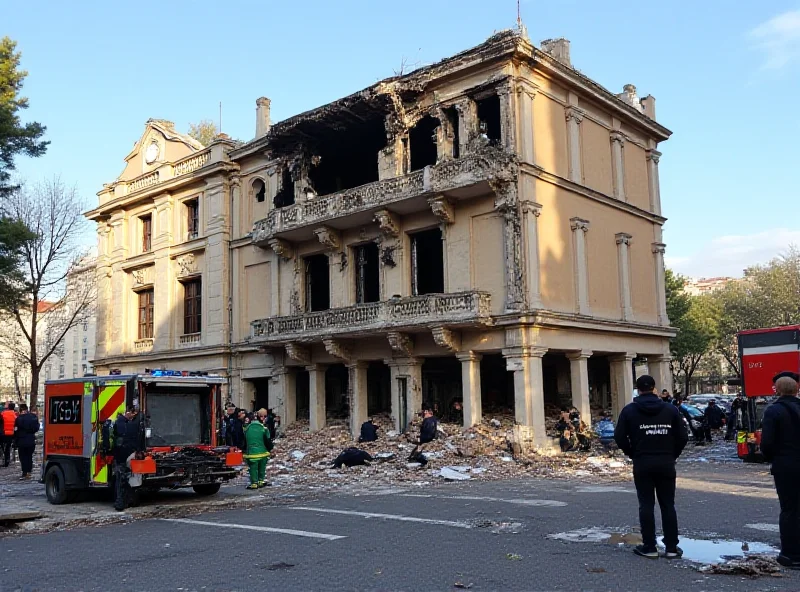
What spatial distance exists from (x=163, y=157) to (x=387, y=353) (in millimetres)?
17261

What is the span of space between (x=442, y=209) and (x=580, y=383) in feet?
23.3

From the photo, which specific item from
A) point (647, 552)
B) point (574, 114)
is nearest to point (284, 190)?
point (574, 114)

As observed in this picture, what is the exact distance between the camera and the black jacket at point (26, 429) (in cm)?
2083

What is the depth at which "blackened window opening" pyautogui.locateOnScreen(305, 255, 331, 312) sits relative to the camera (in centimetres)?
3014

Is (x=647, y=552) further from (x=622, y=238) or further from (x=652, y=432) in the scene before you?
(x=622, y=238)

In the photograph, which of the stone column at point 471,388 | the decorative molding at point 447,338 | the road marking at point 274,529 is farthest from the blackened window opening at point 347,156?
the road marking at point 274,529

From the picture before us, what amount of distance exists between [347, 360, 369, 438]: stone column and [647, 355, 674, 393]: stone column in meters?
11.2

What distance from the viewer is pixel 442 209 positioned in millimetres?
24125

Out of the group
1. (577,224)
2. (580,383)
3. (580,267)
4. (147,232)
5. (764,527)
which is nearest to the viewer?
(764,527)

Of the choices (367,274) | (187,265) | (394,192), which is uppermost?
(394,192)

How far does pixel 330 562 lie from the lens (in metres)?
8.37

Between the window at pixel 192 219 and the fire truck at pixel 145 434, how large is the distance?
64.6ft

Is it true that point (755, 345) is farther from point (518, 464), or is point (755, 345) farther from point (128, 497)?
point (128, 497)

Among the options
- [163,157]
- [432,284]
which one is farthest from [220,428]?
[163,157]
